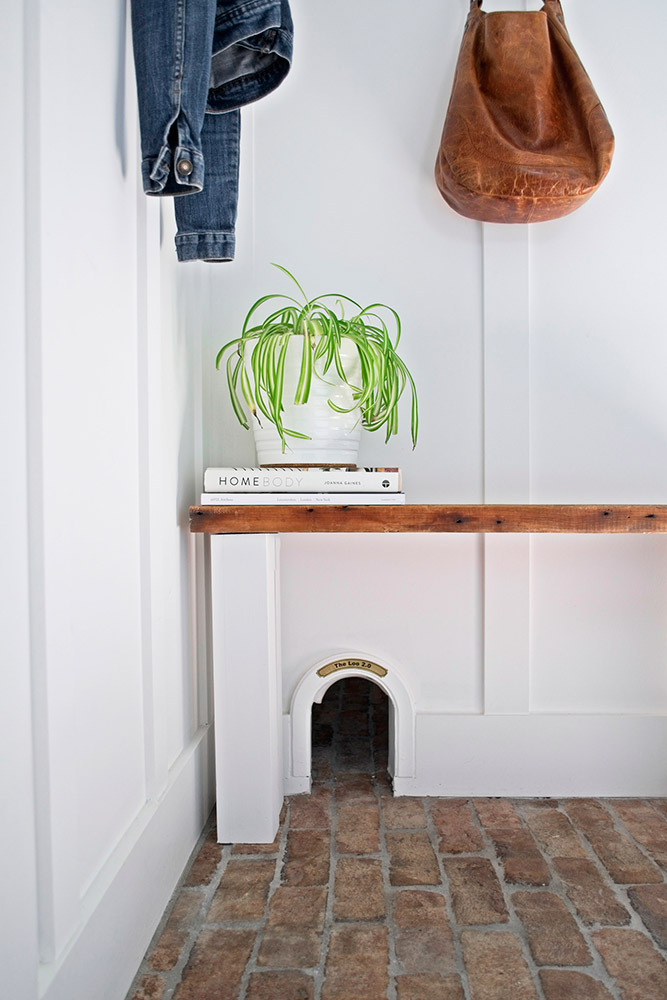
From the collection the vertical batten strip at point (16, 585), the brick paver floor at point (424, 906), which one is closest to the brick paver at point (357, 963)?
the brick paver floor at point (424, 906)

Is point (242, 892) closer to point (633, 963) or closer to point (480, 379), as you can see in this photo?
point (633, 963)

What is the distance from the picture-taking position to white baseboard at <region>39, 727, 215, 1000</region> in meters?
0.89

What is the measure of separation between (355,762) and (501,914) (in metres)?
0.71

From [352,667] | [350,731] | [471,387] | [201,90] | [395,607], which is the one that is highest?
[201,90]

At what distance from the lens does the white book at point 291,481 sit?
4.78ft

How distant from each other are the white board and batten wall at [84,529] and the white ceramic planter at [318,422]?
23 cm

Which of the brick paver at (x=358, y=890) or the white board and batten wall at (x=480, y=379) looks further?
the white board and batten wall at (x=480, y=379)

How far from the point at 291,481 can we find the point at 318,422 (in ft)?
0.51

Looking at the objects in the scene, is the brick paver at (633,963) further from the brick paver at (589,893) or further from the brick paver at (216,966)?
the brick paver at (216,966)

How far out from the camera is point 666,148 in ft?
5.72

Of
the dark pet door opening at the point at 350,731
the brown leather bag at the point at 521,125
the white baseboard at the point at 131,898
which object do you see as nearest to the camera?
the white baseboard at the point at 131,898

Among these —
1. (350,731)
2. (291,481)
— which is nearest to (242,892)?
(291,481)

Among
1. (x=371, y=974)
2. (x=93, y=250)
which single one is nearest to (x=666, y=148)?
(x=93, y=250)

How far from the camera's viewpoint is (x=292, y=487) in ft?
4.79
